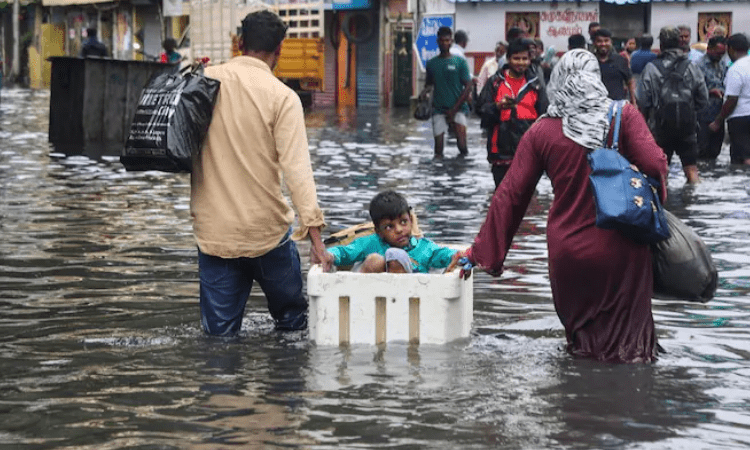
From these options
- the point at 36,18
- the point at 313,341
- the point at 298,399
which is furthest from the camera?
the point at 36,18

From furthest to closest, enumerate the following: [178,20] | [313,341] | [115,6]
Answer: [115,6] < [178,20] < [313,341]

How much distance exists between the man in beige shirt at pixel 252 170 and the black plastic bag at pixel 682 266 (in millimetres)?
1451

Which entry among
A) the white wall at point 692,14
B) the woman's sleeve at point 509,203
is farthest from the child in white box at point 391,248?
the white wall at point 692,14

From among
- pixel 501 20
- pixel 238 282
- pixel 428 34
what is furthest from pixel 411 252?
pixel 501 20

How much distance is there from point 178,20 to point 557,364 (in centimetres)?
4526

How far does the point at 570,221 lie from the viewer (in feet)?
22.5

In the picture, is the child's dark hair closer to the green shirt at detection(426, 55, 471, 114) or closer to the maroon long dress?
the maroon long dress

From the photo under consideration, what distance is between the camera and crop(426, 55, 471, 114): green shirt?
1905 cm

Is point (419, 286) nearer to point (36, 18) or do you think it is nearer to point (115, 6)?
point (115, 6)

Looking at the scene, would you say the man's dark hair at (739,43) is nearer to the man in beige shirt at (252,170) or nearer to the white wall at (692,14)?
the man in beige shirt at (252,170)

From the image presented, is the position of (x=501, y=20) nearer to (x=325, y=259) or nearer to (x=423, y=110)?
(x=423, y=110)

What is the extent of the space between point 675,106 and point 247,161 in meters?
9.30

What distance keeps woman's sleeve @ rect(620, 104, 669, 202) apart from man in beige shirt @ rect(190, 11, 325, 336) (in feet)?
4.37

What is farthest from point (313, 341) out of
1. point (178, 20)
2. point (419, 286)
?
point (178, 20)
